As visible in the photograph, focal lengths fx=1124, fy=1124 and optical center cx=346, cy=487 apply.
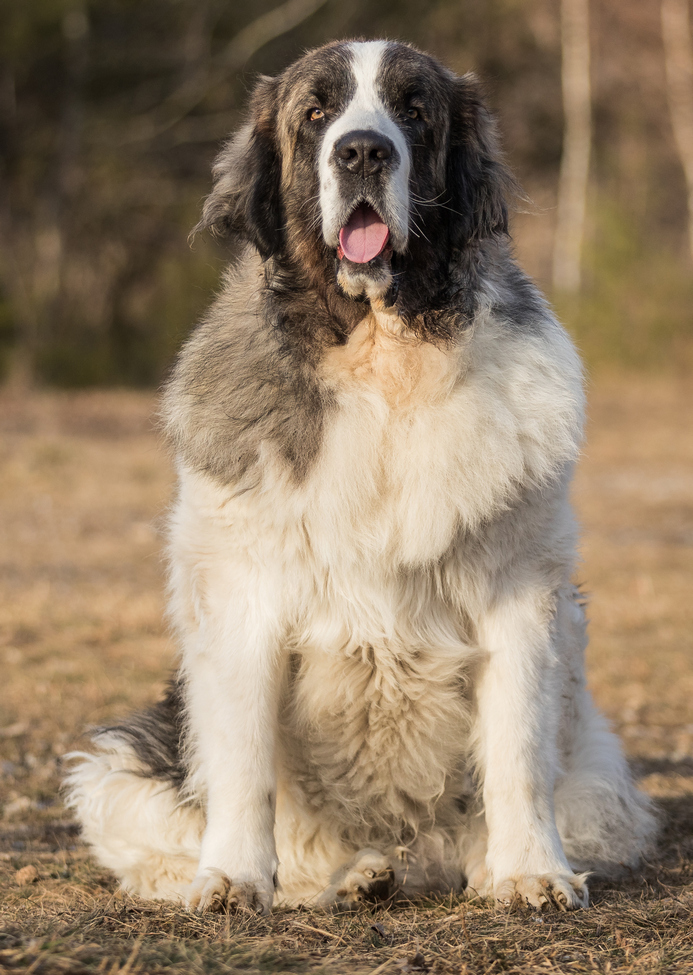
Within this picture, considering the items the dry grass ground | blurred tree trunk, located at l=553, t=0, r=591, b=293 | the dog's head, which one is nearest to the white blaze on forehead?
the dog's head

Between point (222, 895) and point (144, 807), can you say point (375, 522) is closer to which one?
point (222, 895)

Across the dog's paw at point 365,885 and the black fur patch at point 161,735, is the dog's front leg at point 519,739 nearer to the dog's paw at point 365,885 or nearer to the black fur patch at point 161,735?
the dog's paw at point 365,885

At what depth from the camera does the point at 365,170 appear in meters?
3.03

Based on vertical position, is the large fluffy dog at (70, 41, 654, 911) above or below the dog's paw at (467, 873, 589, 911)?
above

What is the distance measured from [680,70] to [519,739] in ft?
78.4

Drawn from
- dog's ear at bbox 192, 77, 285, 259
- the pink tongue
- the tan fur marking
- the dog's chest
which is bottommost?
the dog's chest

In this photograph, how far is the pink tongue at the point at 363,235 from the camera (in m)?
3.11

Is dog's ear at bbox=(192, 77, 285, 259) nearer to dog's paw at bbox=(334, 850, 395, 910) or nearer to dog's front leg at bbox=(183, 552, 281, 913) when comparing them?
Result: dog's front leg at bbox=(183, 552, 281, 913)

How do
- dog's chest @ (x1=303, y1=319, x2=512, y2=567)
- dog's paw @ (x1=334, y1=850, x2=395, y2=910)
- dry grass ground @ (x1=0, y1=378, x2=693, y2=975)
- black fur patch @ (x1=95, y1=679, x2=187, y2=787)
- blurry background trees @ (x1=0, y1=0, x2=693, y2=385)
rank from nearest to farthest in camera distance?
dry grass ground @ (x1=0, y1=378, x2=693, y2=975) < dog's chest @ (x1=303, y1=319, x2=512, y2=567) < dog's paw @ (x1=334, y1=850, x2=395, y2=910) < black fur patch @ (x1=95, y1=679, x2=187, y2=787) < blurry background trees @ (x1=0, y1=0, x2=693, y2=385)

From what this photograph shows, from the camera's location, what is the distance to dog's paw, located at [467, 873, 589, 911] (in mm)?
2992

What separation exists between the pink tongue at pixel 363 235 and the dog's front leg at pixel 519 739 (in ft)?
3.38

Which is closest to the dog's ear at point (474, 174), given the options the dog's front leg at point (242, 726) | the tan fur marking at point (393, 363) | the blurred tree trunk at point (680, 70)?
the tan fur marking at point (393, 363)

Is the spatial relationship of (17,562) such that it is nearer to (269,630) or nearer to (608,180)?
(269,630)

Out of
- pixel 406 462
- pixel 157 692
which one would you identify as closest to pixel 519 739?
pixel 406 462
